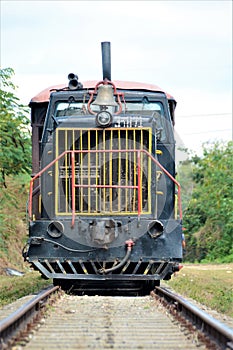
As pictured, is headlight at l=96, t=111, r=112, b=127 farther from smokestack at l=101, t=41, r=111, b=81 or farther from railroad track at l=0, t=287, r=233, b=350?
railroad track at l=0, t=287, r=233, b=350

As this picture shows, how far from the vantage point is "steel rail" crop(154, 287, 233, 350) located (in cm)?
583

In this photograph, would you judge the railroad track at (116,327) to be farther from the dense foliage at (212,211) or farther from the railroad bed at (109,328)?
the dense foliage at (212,211)

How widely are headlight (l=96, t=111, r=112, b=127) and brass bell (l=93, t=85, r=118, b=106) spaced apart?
618mm

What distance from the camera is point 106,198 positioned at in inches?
401

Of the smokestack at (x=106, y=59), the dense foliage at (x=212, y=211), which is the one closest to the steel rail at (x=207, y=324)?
the smokestack at (x=106, y=59)

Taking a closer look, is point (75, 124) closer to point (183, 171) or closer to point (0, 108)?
point (0, 108)

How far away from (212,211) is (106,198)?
24918 mm

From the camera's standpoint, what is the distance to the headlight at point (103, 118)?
33.1ft

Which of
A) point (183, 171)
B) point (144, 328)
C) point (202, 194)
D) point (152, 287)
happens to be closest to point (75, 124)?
point (152, 287)

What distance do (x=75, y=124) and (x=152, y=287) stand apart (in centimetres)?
306

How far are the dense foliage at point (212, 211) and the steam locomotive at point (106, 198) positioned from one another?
733 inches

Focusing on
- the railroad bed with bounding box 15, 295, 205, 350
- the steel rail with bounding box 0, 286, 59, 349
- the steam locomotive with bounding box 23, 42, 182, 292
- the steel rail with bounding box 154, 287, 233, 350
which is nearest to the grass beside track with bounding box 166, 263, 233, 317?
the steam locomotive with bounding box 23, 42, 182, 292

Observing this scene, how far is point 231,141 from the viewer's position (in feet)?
126

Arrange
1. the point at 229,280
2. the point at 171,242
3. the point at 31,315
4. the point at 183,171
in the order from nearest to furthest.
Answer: the point at 31,315, the point at 171,242, the point at 229,280, the point at 183,171
